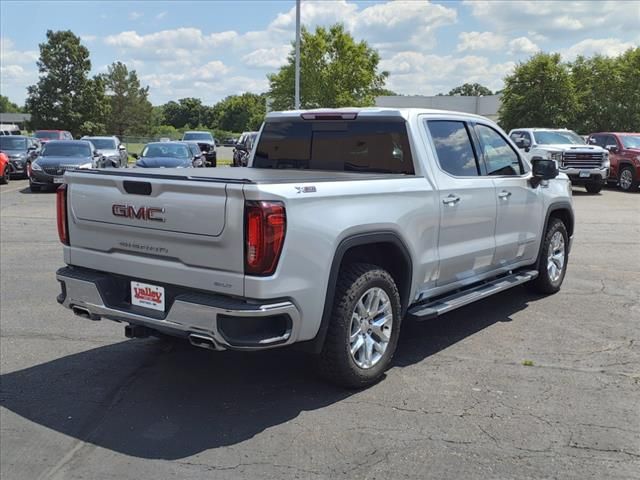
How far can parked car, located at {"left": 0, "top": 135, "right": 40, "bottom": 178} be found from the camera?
79.0 ft

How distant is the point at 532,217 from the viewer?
21.2 ft

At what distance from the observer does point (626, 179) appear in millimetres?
21422

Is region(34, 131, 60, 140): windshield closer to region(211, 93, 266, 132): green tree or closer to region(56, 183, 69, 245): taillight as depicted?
region(56, 183, 69, 245): taillight

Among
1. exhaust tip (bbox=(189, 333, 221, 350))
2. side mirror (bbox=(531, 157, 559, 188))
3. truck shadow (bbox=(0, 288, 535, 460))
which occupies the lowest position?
truck shadow (bbox=(0, 288, 535, 460))

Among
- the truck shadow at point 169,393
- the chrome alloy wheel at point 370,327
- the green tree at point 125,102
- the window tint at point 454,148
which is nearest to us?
the truck shadow at point 169,393

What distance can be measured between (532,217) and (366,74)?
41.0 metres

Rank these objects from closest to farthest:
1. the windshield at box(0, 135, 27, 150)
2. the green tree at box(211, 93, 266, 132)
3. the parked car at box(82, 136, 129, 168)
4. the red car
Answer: the red car < the parked car at box(82, 136, 129, 168) < the windshield at box(0, 135, 27, 150) < the green tree at box(211, 93, 266, 132)

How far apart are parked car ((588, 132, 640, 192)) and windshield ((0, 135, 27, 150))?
70.2 feet

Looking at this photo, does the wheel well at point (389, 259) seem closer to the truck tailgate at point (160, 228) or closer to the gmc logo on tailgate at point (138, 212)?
the truck tailgate at point (160, 228)

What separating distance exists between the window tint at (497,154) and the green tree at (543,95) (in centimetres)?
3080

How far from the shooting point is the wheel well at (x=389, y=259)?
177 inches

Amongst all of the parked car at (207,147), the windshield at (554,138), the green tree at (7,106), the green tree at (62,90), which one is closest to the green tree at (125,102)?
the green tree at (62,90)

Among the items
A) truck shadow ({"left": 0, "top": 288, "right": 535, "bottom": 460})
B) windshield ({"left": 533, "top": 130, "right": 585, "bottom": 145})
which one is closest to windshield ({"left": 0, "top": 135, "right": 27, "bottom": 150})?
windshield ({"left": 533, "top": 130, "right": 585, "bottom": 145})

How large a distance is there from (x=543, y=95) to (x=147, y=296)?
3507 cm
